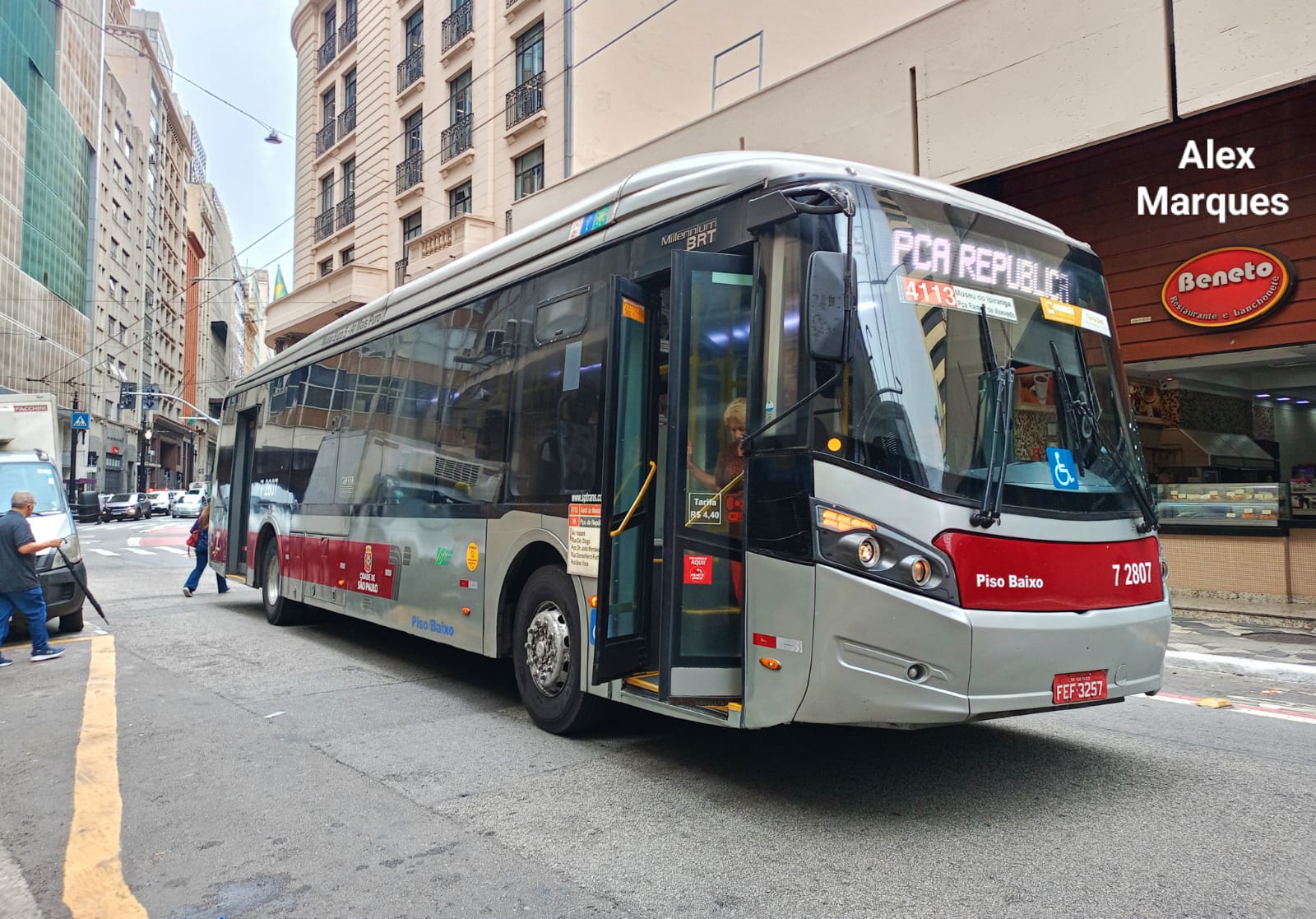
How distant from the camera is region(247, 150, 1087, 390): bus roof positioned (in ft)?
15.8

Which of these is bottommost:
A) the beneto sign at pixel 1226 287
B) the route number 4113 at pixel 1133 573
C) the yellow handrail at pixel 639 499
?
the route number 4113 at pixel 1133 573

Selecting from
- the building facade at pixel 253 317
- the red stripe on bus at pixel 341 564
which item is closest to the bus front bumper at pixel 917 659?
the red stripe on bus at pixel 341 564

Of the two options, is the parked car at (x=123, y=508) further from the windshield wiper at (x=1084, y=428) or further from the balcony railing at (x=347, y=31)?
the windshield wiper at (x=1084, y=428)

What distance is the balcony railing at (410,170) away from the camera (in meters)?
27.8

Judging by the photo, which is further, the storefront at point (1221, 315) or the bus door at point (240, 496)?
the bus door at point (240, 496)

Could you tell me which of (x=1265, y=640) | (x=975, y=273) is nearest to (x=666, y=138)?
(x=1265, y=640)

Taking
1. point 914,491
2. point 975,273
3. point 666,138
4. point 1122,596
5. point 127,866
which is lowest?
point 127,866

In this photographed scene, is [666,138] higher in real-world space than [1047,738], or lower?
higher

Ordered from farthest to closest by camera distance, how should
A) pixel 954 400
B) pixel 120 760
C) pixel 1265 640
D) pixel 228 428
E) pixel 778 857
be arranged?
1. pixel 228 428
2. pixel 1265 640
3. pixel 120 760
4. pixel 954 400
5. pixel 778 857

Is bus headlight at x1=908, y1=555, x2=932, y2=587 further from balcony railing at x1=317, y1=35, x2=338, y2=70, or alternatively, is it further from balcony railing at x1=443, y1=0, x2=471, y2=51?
balcony railing at x1=317, y1=35, x2=338, y2=70

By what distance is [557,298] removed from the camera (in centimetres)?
639

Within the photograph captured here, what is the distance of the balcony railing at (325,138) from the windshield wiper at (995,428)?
108ft

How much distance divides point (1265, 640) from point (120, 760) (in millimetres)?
10855

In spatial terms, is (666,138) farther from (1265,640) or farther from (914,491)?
(914,491)
